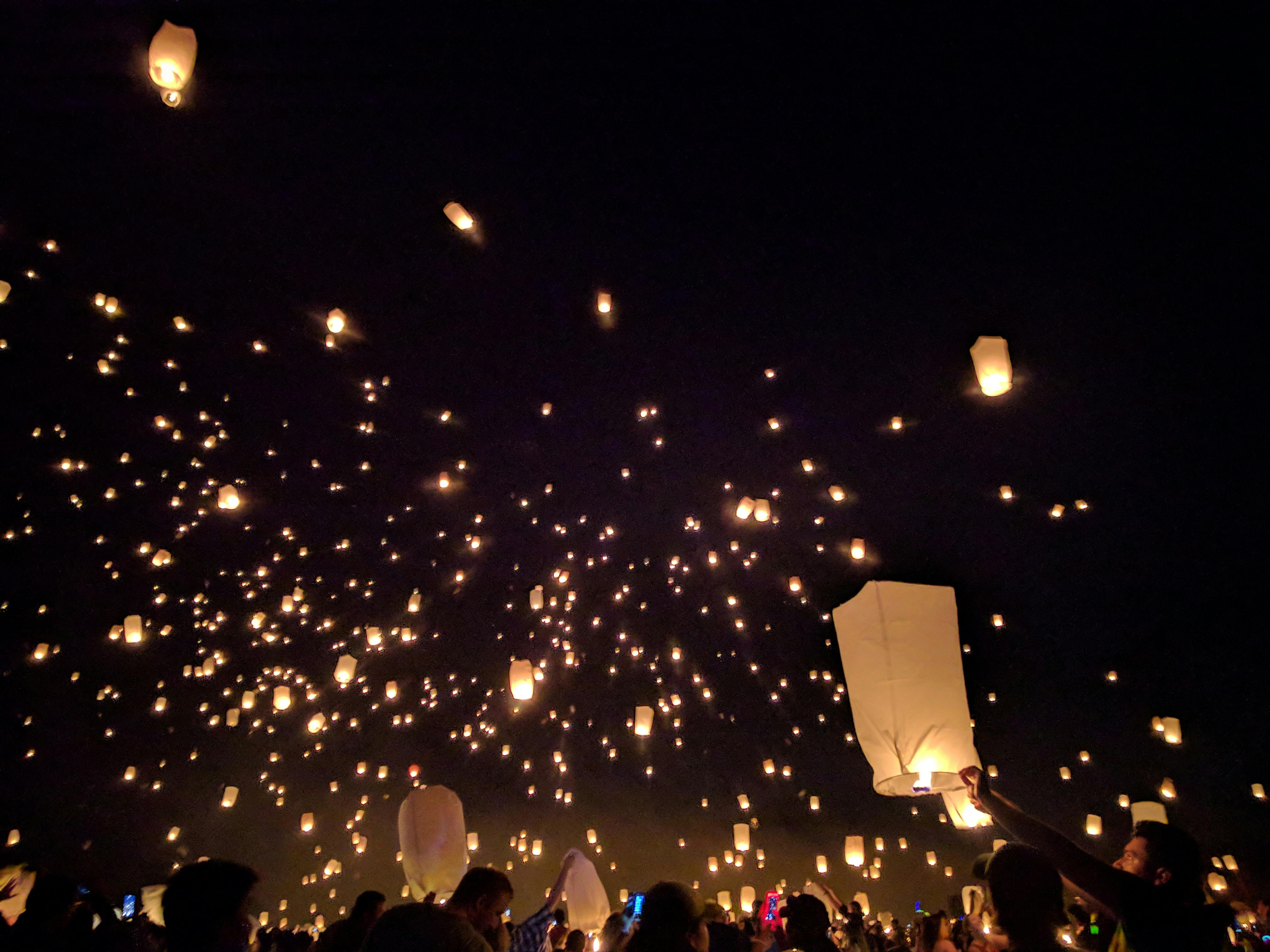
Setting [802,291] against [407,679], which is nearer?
[802,291]

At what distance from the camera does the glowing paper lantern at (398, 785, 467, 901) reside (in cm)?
412

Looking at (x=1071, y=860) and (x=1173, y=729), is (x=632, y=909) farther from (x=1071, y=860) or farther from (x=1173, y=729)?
(x=1173, y=729)

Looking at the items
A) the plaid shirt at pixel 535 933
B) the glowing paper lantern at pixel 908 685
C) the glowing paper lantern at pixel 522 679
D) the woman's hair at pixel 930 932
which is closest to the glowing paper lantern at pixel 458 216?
the glowing paper lantern at pixel 908 685

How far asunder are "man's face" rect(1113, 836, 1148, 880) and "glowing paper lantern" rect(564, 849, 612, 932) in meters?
2.07

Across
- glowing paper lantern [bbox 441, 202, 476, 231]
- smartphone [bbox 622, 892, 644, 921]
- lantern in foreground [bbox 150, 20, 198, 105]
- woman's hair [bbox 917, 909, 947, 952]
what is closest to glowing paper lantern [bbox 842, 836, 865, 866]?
woman's hair [bbox 917, 909, 947, 952]

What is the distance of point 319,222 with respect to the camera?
450 centimetres

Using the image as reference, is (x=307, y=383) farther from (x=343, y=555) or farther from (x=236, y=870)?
(x=236, y=870)

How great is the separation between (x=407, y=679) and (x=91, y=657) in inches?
144

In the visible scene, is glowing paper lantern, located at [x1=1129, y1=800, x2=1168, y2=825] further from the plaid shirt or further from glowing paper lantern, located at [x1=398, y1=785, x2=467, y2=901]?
the plaid shirt

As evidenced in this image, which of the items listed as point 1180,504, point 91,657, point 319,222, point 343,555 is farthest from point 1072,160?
point 91,657

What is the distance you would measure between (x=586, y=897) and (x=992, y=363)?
12.2 feet

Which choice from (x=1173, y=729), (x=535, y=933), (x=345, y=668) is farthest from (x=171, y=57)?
(x=1173, y=729)

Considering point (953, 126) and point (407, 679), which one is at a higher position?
point (953, 126)

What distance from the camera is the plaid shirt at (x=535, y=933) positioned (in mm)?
2164
